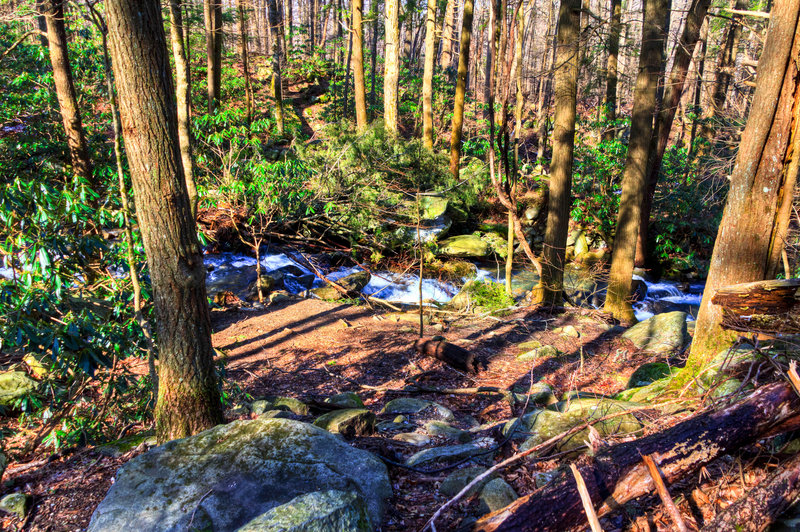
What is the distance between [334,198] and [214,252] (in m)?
3.93

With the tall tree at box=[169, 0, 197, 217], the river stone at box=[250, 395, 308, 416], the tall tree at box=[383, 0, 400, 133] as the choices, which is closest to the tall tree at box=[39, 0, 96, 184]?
the tall tree at box=[169, 0, 197, 217]

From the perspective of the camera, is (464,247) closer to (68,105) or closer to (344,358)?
(344,358)

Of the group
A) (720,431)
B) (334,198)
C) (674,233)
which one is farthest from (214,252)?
(674,233)

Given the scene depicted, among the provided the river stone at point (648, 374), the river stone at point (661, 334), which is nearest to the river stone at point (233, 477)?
the river stone at point (648, 374)

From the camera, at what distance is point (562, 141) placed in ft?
28.6

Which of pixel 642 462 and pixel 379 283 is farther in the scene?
pixel 379 283

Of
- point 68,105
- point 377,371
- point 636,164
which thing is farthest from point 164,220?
point 636,164

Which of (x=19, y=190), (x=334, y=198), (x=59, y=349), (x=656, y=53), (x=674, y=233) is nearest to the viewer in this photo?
(x=59, y=349)

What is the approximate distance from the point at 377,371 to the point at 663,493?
497 centimetres

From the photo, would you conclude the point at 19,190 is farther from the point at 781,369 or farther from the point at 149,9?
the point at 781,369

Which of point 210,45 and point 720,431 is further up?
point 210,45

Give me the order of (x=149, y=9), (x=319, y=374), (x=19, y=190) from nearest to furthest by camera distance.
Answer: (x=149, y=9), (x=19, y=190), (x=319, y=374)

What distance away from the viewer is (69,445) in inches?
162

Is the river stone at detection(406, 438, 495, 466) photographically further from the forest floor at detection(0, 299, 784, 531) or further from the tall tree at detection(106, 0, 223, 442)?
the tall tree at detection(106, 0, 223, 442)
